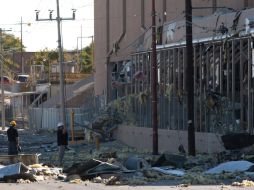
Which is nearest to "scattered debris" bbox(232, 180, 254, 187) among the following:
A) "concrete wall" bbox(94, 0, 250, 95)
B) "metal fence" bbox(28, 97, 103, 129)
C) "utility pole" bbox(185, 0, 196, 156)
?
"utility pole" bbox(185, 0, 196, 156)

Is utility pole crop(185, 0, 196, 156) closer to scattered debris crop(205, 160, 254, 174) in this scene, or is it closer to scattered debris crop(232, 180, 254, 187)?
scattered debris crop(205, 160, 254, 174)

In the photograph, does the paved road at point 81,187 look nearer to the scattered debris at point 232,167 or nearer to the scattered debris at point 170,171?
the scattered debris at point 170,171

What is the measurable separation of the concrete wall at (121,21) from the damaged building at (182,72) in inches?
2.8

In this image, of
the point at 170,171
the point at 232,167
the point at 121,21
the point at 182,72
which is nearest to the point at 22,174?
the point at 170,171

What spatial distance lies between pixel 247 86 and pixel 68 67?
10208 cm

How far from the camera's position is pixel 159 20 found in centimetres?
4581

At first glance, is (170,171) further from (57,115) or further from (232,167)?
(57,115)

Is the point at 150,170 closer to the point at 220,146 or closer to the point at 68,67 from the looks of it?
the point at 220,146

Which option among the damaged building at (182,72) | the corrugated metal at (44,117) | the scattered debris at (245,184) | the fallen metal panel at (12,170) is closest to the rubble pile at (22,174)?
the fallen metal panel at (12,170)

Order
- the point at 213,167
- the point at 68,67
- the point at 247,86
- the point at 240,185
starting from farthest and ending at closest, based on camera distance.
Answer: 1. the point at 68,67
2. the point at 247,86
3. the point at 213,167
4. the point at 240,185

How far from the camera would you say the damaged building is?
1334 inches

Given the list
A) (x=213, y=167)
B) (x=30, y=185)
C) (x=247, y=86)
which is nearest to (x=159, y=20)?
(x=247, y=86)

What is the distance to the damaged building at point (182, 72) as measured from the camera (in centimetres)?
3388

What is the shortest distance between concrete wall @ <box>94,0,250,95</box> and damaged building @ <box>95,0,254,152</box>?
72 millimetres
